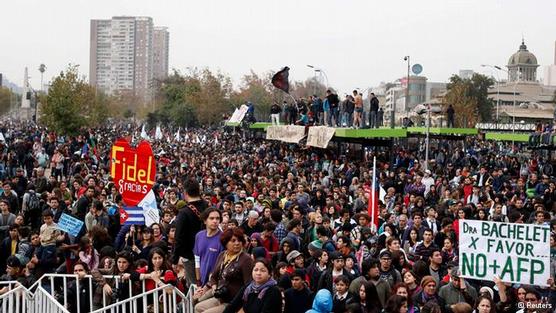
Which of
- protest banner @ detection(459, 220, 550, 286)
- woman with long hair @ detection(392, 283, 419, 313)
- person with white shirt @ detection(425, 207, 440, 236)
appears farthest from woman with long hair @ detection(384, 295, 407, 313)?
person with white shirt @ detection(425, 207, 440, 236)

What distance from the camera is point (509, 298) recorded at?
374 inches

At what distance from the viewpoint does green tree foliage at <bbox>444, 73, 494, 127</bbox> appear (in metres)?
79.5

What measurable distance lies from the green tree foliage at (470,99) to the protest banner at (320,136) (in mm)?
47912

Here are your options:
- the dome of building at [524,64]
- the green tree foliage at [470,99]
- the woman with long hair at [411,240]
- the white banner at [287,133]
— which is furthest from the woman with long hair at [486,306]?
the dome of building at [524,64]

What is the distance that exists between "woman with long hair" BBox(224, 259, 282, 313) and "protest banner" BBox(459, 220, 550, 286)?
2.45 metres

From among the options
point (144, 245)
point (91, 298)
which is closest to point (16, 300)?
point (91, 298)

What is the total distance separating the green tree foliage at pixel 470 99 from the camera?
7950 centimetres

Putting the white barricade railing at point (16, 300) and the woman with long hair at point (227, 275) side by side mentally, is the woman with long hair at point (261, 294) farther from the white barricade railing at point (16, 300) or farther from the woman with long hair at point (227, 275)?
the white barricade railing at point (16, 300)

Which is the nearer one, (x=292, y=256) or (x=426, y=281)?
(x=426, y=281)

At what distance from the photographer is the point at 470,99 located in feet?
285

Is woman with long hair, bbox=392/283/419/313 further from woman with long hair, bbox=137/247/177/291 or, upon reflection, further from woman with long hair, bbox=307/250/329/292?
woman with long hair, bbox=137/247/177/291

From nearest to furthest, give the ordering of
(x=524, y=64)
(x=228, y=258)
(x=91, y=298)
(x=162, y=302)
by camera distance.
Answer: (x=228, y=258)
(x=162, y=302)
(x=91, y=298)
(x=524, y=64)

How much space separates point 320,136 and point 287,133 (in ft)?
13.3

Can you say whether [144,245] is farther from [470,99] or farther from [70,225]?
[470,99]
